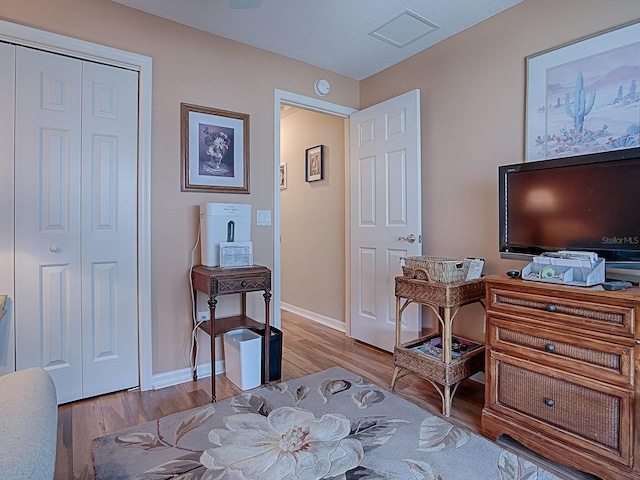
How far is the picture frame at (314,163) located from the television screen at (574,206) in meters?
2.29

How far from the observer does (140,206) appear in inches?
95.3

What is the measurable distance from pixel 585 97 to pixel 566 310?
48.8 inches

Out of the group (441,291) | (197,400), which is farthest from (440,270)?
(197,400)

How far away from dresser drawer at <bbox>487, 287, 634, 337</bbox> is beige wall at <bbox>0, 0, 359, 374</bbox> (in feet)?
5.97

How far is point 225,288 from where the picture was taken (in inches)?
90.9

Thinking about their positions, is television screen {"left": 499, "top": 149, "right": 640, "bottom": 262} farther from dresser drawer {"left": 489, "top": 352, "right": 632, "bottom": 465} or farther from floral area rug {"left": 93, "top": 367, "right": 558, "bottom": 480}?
floral area rug {"left": 93, "top": 367, "right": 558, "bottom": 480}

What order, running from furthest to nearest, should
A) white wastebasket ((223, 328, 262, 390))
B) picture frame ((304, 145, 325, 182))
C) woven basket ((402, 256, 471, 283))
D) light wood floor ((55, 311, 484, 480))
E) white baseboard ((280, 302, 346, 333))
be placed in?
picture frame ((304, 145, 325, 182)) → white baseboard ((280, 302, 346, 333)) → white wastebasket ((223, 328, 262, 390)) → woven basket ((402, 256, 471, 283)) → light wood floor ((55, 311, 484, 480))

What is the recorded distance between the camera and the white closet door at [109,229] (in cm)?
227

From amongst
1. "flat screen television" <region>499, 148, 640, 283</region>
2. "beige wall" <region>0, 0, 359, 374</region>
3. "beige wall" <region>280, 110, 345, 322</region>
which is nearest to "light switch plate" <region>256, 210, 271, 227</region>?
"beige wall" <region>0, 0, 359, 374</region>

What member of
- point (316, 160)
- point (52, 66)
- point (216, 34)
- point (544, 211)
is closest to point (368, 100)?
point (316, 160)

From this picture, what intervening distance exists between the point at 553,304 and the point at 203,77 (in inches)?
103

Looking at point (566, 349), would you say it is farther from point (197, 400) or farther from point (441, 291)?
point (197, 400)

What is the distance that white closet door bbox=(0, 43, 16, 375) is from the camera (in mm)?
2016

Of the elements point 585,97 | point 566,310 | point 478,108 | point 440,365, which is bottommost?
point 440,365
